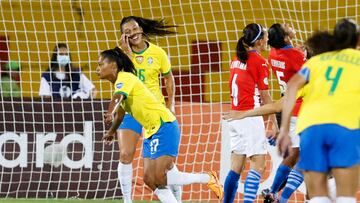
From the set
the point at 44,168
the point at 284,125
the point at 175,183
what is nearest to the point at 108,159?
the point at 44,168

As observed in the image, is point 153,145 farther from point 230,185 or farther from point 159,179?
point 230,185

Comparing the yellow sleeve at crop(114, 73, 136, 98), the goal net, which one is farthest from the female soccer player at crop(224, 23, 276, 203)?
the goal net

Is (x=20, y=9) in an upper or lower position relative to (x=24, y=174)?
upper

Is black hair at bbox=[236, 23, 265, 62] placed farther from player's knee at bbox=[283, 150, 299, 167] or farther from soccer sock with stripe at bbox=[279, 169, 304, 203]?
soccer sock with stripe at bbox=[279, 169, 304, 203]

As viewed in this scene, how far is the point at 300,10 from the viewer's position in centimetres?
1565

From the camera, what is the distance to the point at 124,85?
9820 millimetres

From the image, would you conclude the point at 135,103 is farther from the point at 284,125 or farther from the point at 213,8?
the point at 213,8

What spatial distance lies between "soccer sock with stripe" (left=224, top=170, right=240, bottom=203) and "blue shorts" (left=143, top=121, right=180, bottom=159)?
1102mm

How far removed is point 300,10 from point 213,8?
153cm

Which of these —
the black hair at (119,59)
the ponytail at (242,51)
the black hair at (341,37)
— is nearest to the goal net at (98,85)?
the ponytail at (242,51)

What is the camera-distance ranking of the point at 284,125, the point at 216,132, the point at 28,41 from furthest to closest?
the point at 28,41 < the point at 216,132 < the point at 284,125

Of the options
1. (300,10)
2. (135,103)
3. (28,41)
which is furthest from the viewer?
(28,41)

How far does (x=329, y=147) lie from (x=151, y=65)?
477cm

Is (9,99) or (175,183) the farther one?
(9,99)
